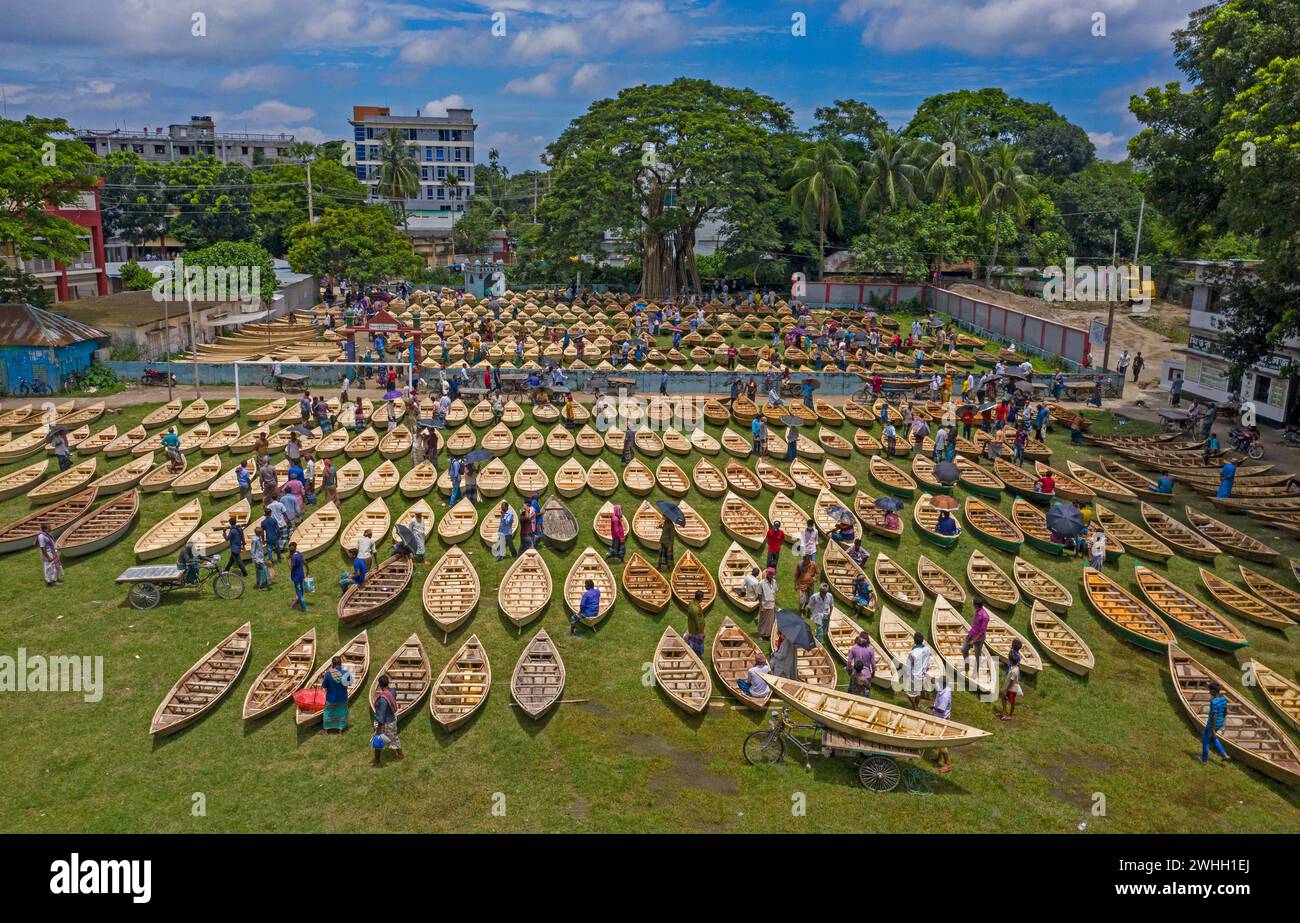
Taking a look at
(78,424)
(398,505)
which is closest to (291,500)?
(398,505)

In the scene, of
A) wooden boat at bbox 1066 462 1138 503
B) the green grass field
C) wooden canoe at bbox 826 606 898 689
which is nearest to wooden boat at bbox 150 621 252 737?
the green grass field

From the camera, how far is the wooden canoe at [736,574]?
23.2 meters

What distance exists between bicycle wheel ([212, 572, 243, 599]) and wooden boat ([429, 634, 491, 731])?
22.1 ft

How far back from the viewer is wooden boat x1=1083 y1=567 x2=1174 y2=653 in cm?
2277

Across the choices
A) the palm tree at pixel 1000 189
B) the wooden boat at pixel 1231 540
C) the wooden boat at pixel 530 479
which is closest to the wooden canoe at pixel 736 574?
the wooden boat at pixel 530 479

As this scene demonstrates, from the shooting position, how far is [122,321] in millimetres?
46500

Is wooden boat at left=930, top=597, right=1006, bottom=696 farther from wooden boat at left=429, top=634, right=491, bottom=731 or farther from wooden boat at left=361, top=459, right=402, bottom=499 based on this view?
wooden boat at left=361, top=459, right=402, bottom=499

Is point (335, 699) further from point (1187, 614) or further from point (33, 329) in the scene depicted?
point (33, 329)

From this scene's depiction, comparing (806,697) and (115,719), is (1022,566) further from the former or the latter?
(115,719)

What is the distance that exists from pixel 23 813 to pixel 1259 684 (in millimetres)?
25123

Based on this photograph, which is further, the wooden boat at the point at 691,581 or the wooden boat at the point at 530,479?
the wooden boat at the point at 530,479

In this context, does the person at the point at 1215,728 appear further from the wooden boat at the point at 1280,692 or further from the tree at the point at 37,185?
the tree at the point at 37,185

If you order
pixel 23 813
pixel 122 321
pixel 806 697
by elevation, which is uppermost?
pixel 122 321

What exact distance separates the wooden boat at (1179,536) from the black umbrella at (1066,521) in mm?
4143
